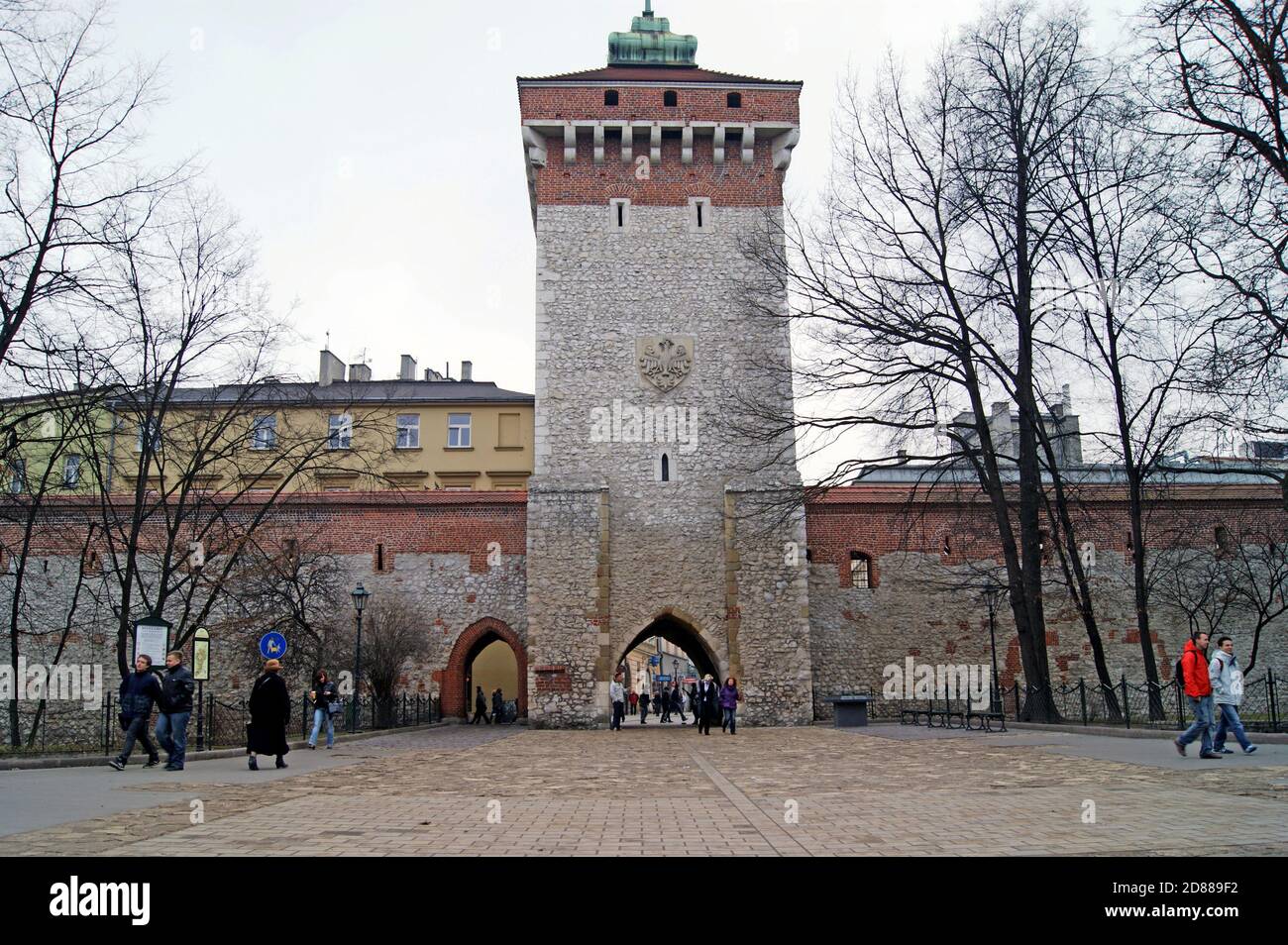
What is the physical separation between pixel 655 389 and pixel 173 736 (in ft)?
56.8

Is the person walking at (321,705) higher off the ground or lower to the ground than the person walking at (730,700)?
higher

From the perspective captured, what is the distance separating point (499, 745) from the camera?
65.0 feet

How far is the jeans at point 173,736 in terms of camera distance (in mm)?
13453

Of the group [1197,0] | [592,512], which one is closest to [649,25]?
[592,512]

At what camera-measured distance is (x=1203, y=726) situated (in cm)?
1238

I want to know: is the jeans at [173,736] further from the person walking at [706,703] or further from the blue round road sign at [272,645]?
the person walking at [706,703]

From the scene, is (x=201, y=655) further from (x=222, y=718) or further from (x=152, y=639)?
(x=222, y=718)

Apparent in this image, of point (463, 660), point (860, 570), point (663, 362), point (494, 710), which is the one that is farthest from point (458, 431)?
point (860, 570)

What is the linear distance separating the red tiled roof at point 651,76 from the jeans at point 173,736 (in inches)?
848

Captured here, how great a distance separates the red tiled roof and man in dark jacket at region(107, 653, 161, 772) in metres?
21.1

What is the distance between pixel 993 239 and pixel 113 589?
2563cm
